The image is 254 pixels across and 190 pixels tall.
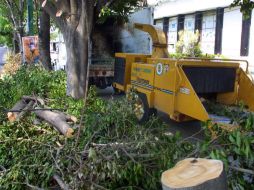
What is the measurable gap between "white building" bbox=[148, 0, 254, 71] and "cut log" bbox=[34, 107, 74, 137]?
13060 mm

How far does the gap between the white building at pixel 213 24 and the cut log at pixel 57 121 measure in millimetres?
13060

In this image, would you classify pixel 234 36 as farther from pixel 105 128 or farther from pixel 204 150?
pixel 204 150

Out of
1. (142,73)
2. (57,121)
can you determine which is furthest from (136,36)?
(57,121)

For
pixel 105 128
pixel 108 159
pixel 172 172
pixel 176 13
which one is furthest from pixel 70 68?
pixel 176 13

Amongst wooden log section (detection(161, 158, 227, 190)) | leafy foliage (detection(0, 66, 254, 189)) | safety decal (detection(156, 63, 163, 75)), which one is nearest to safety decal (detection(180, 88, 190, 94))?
safety decal (detection(156, 63, 163, 75))

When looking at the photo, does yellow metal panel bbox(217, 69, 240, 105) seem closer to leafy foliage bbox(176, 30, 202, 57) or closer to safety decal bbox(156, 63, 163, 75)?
safety decal bbox(156, 63, 163, 75)

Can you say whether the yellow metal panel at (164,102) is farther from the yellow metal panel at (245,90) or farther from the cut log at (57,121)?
the cut log at (57,121)

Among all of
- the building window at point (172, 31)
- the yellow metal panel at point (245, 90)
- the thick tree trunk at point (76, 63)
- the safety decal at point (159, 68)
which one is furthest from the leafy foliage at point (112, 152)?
the building window at point (172, 31)

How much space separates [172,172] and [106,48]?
11.7 m

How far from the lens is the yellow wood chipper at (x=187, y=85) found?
703cm

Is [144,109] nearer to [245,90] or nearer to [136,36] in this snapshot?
[245,90]

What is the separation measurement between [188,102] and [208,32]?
51.2 feet

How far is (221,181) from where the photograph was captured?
2293mm

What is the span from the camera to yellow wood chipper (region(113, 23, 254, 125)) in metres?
7.03
